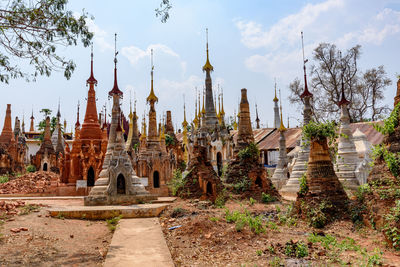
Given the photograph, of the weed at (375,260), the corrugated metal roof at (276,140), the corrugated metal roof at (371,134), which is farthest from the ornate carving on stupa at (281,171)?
the weed at (375,260)

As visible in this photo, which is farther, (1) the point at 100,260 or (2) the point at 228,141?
(2) the point at 228,141

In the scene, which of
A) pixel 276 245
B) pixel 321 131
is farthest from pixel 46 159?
pixel 276 245

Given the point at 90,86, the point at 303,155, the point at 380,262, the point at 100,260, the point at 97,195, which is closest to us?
the point at 380,262

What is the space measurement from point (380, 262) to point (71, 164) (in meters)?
16.9

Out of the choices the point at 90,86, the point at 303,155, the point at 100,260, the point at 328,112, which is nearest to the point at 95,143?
the point at 90,86

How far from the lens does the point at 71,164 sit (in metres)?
18.4

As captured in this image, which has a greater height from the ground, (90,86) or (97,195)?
(90,86)

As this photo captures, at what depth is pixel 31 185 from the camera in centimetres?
1870

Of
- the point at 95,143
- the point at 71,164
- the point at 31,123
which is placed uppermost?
the point at 31,123

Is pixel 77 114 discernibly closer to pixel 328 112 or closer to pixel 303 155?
pixel 303 155

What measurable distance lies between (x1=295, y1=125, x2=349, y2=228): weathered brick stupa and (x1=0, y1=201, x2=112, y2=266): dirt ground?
16.2 feet

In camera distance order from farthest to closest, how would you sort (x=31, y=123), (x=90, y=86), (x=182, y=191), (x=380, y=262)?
1. (x=31, y=123)
2. (x=90, y=86)
3. (x=182, y=191)
4. (x=380, y=262)

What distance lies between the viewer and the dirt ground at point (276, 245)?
519 cm

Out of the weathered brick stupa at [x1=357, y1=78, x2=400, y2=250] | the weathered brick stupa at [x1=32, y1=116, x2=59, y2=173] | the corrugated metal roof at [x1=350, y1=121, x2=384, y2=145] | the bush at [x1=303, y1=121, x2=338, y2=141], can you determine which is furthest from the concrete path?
the weathered brick stupa at [x1=32, y1=116, x2=59, y2=173]
